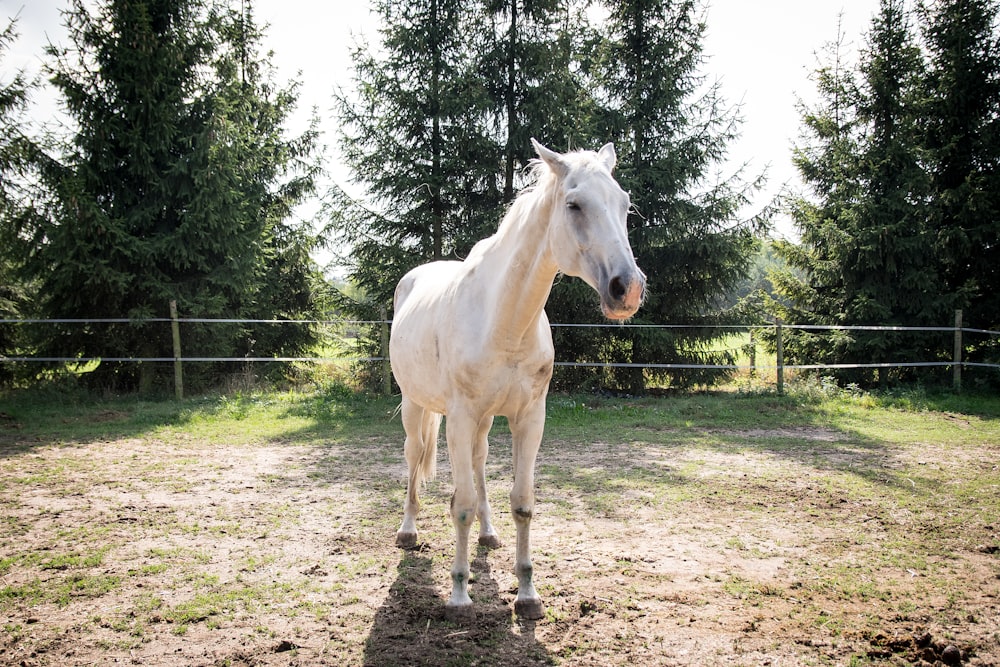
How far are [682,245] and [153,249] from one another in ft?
28.5

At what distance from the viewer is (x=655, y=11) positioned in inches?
424

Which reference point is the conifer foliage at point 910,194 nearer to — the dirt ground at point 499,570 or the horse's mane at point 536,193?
the dirt ground at point 499,570

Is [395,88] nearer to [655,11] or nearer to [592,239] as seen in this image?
[655,11]

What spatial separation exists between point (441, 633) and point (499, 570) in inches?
29.1

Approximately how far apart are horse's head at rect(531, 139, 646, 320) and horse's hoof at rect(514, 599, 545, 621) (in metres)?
1.47

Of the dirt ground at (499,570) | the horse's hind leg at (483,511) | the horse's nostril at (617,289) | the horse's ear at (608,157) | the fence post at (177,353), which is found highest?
the horse's ear at (608,157)

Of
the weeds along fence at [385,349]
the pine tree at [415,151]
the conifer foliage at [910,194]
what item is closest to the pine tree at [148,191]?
the weeds along fence at [385,349]

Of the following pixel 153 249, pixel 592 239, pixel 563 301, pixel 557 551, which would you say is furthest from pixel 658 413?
pixel 153 249

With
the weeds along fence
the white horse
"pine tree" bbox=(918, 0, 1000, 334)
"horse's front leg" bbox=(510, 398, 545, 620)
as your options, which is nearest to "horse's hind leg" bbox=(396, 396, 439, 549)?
the white horse

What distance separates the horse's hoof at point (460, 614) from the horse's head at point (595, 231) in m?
1.59

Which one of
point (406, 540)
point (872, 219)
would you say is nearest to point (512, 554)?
point (406, 540)

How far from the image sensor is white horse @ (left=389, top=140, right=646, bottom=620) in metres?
2.40

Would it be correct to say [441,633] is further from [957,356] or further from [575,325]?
[957,356]

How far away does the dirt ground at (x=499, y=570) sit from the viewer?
2.51m
